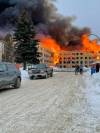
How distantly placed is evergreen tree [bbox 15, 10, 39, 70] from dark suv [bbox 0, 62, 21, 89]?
39255mm

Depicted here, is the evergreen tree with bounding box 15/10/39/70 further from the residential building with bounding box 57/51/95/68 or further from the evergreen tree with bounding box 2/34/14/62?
the residential building with bounding box 57/51/95/68

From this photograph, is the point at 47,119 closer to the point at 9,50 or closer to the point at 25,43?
the point at 25,43

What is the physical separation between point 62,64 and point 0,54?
82.8ft

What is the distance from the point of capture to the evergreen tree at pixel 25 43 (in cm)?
6297

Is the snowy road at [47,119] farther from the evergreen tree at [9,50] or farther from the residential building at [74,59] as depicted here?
the residential building at [74,59]

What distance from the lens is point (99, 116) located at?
34.4 ft

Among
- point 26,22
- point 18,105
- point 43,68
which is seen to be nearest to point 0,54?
point 26,22

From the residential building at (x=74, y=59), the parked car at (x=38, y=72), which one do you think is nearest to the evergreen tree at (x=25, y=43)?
the parked car at (x=38, y=72)

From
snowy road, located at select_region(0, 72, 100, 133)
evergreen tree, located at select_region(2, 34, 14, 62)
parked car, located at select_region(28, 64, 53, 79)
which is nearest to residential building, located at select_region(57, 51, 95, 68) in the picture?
evergreen tree, located at select_region(2, 34, 14, 62)

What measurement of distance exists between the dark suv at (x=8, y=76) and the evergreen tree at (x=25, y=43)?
3926cm

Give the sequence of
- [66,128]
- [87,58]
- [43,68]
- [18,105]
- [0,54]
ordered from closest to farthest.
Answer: [66,128] < [18,105] < [43,68] < [0,54] < [87,58]

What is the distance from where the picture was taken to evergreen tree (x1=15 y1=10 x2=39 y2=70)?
6297cm

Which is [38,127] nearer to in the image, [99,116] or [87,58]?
[99,116]

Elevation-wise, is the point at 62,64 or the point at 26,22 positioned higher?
the point at 26,22
